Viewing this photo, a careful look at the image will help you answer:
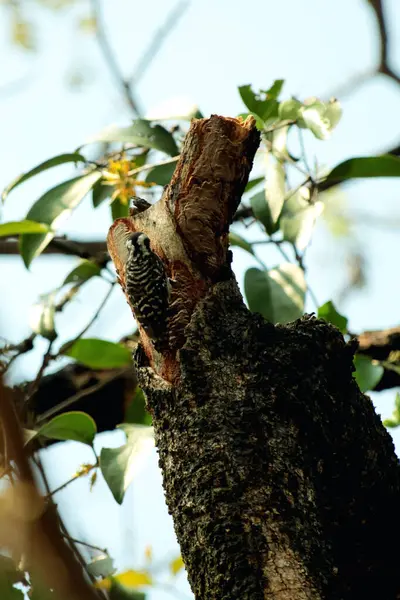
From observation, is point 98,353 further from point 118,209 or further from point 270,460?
point 270,460

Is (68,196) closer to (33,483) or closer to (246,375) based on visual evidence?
(246,375)

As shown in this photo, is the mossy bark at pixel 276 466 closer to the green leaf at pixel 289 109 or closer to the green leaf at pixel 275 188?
the green leaf at pixel 275 188

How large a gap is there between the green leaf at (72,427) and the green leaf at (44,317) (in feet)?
1.22

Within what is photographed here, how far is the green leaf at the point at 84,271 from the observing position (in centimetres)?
266

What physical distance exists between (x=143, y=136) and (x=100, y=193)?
31cm

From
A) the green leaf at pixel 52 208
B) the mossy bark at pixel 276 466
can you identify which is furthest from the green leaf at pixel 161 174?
the mossy bark at pixel 276 466

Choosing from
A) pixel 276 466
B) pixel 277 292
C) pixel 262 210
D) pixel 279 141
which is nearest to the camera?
pixel 276 466

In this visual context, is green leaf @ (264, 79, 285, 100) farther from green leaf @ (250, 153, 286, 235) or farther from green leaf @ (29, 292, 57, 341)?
green leaf @ (29, 292, 57, 341)

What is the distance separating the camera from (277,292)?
7.07ft

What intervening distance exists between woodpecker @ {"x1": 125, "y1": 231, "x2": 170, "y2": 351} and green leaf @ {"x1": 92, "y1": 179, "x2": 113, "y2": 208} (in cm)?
90

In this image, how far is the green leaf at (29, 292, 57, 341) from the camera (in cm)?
246

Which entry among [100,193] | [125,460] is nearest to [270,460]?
[125,460]

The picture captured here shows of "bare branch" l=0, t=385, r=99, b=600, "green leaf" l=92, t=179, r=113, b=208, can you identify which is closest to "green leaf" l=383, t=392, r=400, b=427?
"green leaf" l=92, t=179, r=113, b=208

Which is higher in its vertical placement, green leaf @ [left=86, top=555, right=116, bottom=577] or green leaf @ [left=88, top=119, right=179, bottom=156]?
green leaf @ [left=88, top=119, right=179, bottom=156]
